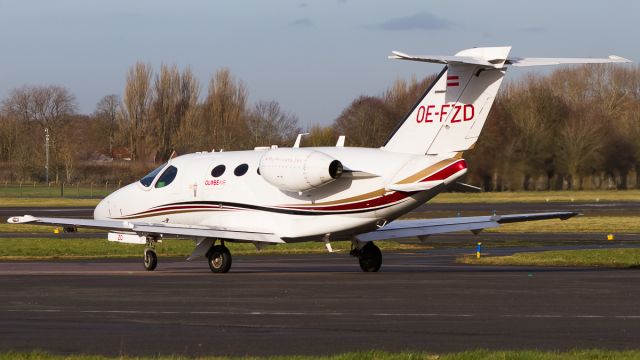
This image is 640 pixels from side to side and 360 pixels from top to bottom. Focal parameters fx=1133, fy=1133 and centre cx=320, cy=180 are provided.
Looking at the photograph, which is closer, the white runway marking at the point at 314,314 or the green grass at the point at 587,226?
the white runway marking at the point at 314,314

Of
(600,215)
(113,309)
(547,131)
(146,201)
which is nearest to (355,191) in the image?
(146,201)

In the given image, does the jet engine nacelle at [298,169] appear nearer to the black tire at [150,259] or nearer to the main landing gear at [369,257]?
the main landing gear at [369,257]

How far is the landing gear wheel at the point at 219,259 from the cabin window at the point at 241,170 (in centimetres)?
196

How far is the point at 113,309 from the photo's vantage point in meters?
19.2

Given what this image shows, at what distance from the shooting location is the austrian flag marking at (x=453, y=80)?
87.5 feet

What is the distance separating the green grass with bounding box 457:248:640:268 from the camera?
104 feet

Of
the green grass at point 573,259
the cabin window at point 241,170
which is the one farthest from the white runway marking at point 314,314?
the green grass at point 573,259

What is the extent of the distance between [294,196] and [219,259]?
2.76m

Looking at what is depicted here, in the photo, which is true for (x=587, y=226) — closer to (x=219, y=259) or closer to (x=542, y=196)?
(x=542, y=196)

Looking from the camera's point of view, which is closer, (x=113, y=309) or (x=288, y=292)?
(x=113, y=309)

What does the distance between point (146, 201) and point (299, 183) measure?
20.1 feet

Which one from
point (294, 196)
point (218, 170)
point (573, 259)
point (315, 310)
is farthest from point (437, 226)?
point (315, 310)

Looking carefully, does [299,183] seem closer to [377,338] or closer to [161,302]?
[161,302]

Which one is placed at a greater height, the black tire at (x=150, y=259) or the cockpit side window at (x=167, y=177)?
the cockpit side window at (x=167, y=177)
